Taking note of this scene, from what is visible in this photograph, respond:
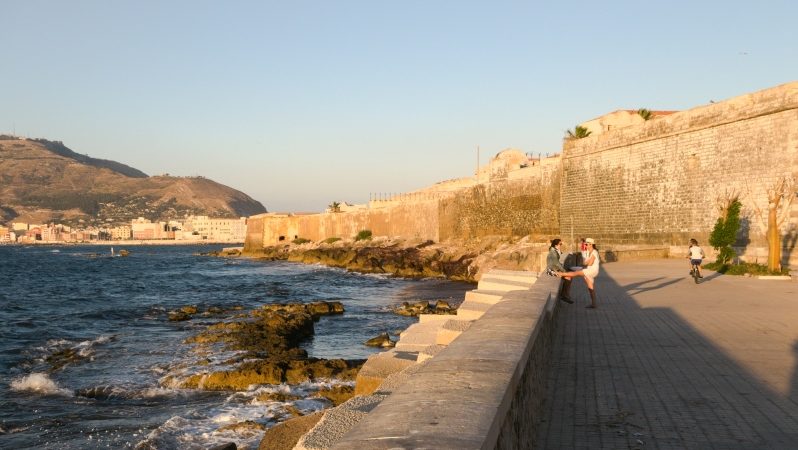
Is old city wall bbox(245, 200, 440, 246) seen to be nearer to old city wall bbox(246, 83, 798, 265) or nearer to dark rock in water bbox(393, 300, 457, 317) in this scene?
old city wall bbox(246, 83, 798, 265)

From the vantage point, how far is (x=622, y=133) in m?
32.3

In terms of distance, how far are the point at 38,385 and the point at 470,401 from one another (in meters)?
12.7

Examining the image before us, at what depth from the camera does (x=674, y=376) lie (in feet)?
21.1

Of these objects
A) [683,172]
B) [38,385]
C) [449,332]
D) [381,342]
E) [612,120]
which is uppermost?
[612,120]

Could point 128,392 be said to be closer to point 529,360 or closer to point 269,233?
point 529,360

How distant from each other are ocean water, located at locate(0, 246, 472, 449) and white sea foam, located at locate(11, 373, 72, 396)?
25mm

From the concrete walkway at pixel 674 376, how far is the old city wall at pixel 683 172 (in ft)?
41.1

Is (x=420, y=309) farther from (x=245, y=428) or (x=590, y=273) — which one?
(x=245, y=428)

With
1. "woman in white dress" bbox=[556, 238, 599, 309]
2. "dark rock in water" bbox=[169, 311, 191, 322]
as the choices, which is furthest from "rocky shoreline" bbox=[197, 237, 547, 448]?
"woman in white dress" bbox=[556, 238, 599, 309]

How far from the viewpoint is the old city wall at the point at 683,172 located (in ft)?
76.3

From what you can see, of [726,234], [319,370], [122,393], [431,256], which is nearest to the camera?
[122,393]

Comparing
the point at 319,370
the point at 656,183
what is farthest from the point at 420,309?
the point at 656,183

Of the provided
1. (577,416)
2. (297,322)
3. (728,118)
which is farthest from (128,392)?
(728,118)

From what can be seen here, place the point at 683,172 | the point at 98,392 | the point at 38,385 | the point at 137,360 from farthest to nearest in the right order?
the point at 683,172 → the point at 137,360 → the point at 38,385 → the point at 98,392
